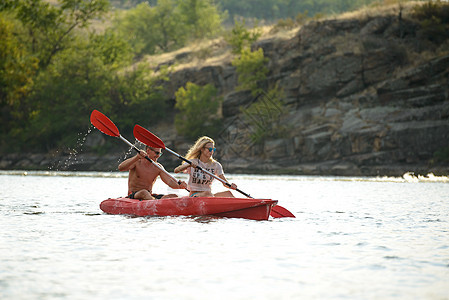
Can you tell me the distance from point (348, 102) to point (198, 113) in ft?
34.0

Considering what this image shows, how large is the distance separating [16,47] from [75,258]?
136 ft

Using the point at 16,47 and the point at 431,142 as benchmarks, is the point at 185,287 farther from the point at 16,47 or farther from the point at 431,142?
the point at 16,47

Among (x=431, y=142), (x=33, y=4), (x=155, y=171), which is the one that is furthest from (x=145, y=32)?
(x=155, y=171)

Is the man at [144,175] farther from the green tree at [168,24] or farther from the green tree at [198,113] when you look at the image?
the green tree at [168,24]

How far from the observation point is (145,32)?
68.3 metres

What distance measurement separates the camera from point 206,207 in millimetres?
11188

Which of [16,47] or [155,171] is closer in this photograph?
[155,171]

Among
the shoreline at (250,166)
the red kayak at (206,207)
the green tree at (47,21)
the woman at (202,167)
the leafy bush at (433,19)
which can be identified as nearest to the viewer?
the red kayak at (206,207)

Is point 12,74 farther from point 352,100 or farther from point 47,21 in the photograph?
point 352,100

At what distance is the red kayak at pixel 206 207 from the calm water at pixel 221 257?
0.20 m

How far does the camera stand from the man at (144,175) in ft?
38.2

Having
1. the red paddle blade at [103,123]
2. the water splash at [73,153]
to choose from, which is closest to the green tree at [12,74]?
the water splash at [73,153]

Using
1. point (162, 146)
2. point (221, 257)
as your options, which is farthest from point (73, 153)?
point (221, 257)

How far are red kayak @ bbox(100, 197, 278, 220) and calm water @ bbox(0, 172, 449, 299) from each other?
20 centimetres
